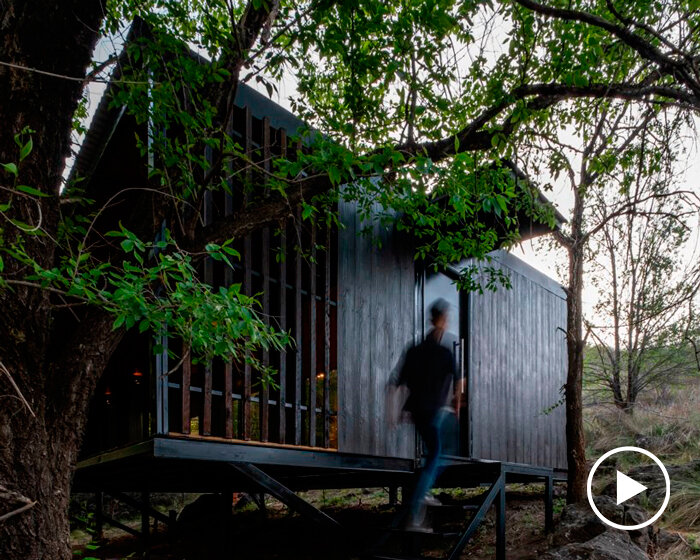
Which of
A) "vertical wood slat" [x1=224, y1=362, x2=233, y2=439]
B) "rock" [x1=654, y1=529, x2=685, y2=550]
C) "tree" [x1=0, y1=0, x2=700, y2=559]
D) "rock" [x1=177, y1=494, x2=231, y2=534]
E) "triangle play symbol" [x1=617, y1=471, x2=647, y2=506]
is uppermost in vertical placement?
"tree" [x1=0, y1=0, x2=700, y2=559]

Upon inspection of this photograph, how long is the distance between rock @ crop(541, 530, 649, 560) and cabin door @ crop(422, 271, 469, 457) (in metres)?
2.15

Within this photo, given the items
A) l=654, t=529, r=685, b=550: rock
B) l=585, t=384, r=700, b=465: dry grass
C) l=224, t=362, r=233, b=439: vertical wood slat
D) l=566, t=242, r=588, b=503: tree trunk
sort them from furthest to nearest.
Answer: l=585, t=384, r=700, b=465: dry grass
l=566, t=242, r=588, b=503: tree trunk
l=654, t=529, r=685, b=550: rock
l=224, t=362, r=233, b=439: vertical wood slat

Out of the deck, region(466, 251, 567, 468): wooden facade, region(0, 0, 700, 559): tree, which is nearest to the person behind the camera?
region(0, 0, 700, 559): tree

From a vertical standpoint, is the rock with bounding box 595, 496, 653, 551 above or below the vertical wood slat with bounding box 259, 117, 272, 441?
below

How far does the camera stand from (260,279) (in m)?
5.70

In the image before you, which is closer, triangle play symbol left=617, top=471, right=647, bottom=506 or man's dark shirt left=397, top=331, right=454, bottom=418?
man's dark shirt left=397, top=331, right=454, bottom=418

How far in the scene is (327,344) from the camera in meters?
6.17

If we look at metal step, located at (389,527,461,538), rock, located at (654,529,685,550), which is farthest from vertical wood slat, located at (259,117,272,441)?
rock, located at (654,529,685,550)

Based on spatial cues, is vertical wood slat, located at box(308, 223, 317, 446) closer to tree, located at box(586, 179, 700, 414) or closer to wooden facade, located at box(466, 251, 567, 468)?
wooden facade, located at box(466, 251, 567, 468)

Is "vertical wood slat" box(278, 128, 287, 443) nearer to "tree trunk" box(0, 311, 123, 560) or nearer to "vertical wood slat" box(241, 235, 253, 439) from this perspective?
"vertical wood slat" box(241, 235, 253, 439)

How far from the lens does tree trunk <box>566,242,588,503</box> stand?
765 centimetres

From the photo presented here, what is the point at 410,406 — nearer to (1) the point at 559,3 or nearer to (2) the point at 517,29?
(2) the point at 517,29

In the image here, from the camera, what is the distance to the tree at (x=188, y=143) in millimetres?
3363

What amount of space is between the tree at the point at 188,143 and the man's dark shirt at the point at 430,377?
3.49 feet
